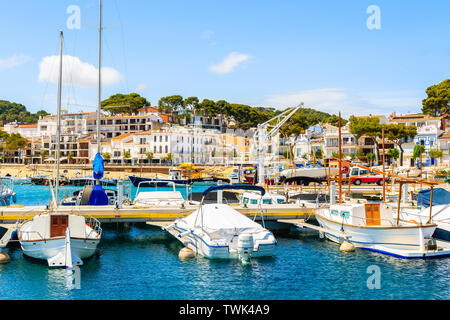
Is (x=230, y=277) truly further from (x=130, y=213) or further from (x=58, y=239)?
(x=130, y=213)

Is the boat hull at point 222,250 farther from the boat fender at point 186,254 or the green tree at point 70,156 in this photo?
the green tree at point 70,156

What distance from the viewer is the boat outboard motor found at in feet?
69.5

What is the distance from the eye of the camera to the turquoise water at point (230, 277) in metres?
17.4

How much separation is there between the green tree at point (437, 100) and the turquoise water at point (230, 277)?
99502mm

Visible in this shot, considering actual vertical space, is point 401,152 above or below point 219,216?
above

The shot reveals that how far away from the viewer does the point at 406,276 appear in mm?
19609

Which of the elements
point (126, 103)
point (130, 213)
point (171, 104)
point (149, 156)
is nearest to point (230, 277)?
point (130, 213)

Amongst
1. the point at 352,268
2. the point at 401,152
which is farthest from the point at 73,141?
the point at 352,268

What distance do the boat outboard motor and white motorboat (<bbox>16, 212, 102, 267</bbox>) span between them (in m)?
7.38

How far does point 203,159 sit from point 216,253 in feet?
321

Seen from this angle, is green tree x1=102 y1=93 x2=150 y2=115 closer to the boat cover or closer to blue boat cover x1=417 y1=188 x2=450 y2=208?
blue boat cover x1=417 y1=188 x2=450 y2=208

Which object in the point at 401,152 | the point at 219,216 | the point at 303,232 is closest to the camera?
the point at 219,216
